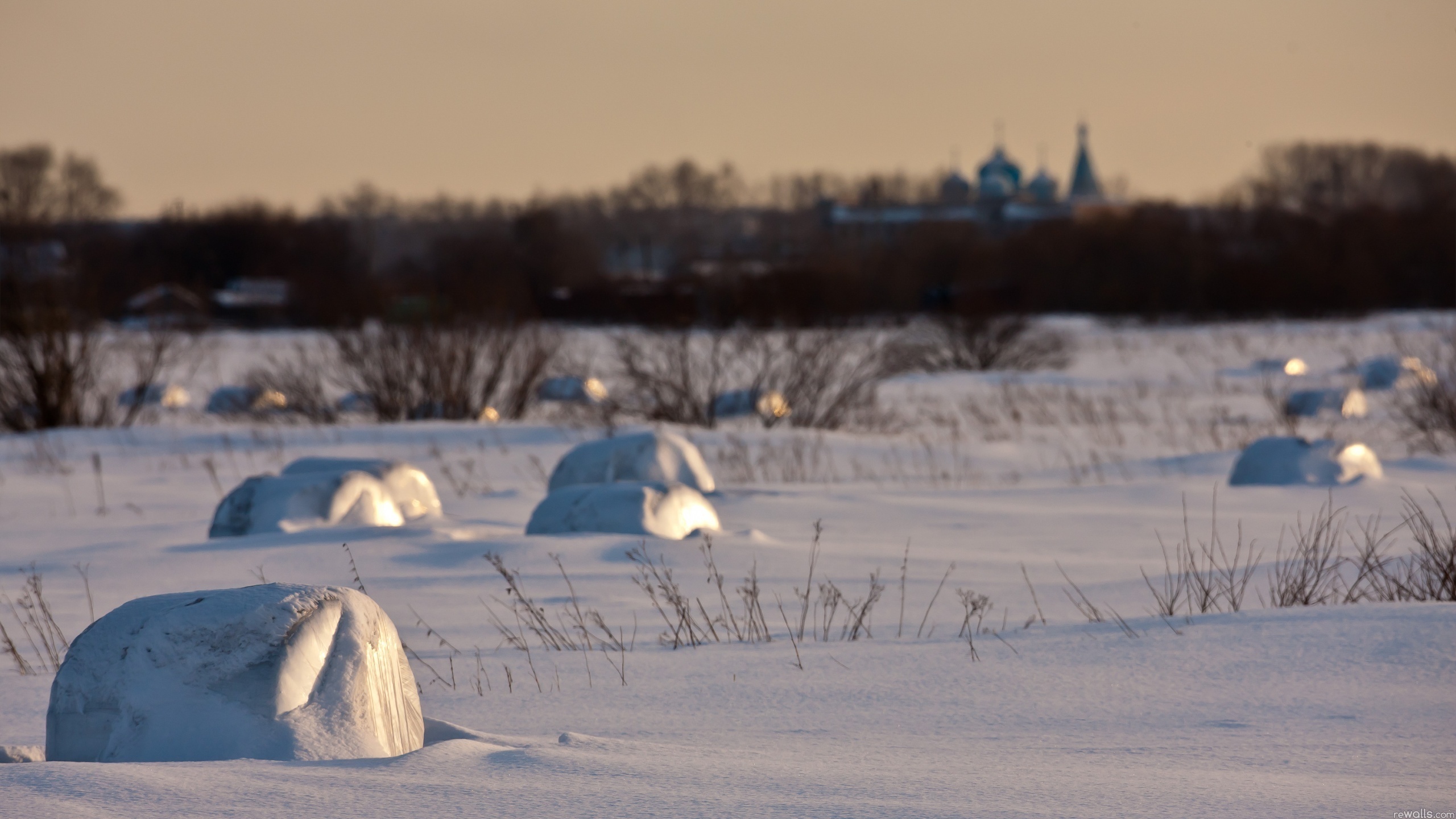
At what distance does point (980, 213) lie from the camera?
10938 centimetres

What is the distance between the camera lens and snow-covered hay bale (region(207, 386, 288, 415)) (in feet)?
49.3

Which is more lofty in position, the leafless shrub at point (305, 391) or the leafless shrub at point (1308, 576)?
the leafless shrub at point (305, 391)

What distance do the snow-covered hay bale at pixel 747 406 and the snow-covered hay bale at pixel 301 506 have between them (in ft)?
21.1

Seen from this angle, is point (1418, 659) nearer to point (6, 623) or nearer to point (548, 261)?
point (6, 623)

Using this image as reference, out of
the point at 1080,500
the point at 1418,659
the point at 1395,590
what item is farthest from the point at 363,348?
the point at 1418,659

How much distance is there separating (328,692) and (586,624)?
2.11 meters

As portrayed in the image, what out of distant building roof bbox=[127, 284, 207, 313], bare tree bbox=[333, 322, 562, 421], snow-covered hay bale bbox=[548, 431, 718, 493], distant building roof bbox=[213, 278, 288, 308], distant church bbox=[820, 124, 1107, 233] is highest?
distant church bbox=[820, 124, 1107, 233]

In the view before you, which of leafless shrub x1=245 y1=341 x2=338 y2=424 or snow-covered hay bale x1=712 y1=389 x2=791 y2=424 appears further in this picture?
leafless shrub x1=245 y1=341 x2=338 y2=424

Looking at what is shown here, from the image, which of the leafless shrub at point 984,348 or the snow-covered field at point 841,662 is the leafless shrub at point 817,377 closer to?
the snow-covered field at point 841,662

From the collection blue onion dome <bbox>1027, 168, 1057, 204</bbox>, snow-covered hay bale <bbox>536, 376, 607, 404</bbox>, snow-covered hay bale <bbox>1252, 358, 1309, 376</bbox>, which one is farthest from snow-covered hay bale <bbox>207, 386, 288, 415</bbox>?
blue onion dome <bbox>1027, 168, 1057, 204</bbox>

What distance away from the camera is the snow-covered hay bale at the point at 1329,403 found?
14070 millimetres

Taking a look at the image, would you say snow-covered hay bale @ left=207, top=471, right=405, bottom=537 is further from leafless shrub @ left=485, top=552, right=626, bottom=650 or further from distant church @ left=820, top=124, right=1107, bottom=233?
distant church @ left=820, top=124, right=1107, bottom=233

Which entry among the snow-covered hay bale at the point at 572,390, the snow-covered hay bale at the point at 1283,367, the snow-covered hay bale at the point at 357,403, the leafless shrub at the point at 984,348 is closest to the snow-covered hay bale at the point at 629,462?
the snow-covered hay bale at the point at 572,390

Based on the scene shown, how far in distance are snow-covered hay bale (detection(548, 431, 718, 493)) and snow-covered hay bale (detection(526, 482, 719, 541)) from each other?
Answer: 3.03 feet
